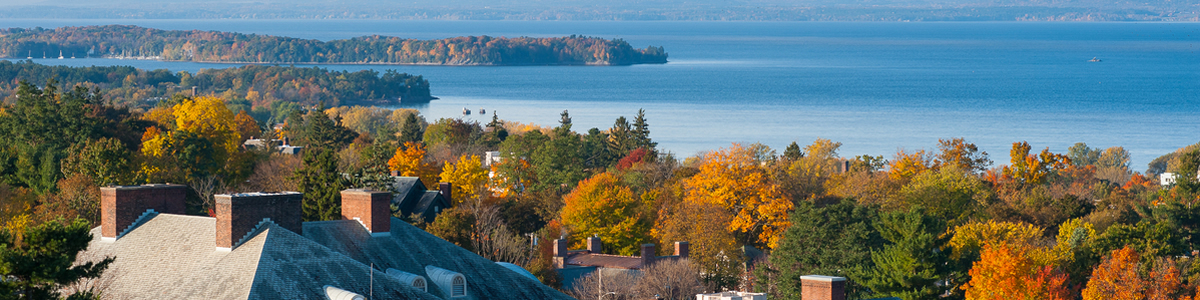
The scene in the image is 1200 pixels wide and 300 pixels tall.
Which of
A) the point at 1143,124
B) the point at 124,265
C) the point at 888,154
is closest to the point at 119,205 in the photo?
the point at 124,265

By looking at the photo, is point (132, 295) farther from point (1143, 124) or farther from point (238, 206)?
point (1143, 124)

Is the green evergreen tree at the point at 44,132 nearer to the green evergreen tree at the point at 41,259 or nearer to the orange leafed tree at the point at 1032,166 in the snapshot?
the green evergreen tree at the point at 41,259

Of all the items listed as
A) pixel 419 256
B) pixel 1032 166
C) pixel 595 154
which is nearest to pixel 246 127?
pixel 595 154

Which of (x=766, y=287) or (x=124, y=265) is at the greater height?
(x=124, y=265)

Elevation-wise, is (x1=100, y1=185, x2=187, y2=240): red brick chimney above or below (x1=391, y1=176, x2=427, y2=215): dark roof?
above

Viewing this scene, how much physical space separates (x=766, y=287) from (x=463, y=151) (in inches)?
2769

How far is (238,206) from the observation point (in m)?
29.6

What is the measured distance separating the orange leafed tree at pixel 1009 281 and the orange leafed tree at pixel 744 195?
55.5 feet

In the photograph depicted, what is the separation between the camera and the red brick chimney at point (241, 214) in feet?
96.9

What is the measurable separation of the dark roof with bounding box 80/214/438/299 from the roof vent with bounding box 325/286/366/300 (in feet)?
0.62

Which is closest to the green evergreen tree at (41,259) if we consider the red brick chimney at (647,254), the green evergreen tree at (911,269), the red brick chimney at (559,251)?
the green evergreen tree at (911,269)

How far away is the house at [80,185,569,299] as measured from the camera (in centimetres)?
2853

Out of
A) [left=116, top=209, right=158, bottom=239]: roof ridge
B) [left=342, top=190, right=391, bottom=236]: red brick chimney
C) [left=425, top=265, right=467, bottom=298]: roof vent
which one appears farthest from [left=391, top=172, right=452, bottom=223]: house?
[left=425, top=265, right=467, bottom=298]: roof vent

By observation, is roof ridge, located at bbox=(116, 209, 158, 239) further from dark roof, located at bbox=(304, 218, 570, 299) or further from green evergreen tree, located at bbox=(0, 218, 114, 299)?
green evergreen tree, located at bbox=(0, 218, 114, 299)
